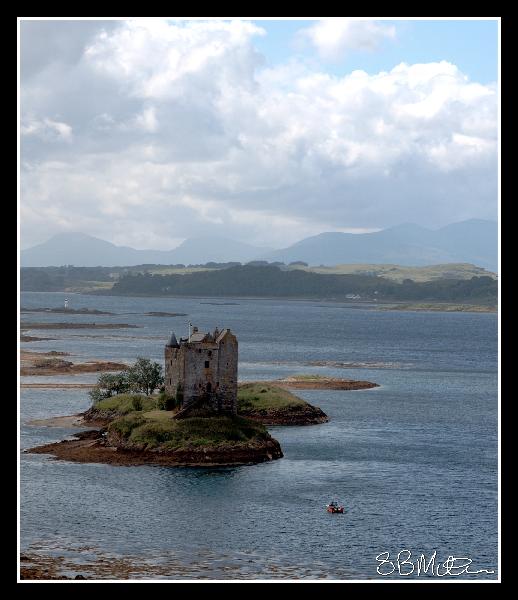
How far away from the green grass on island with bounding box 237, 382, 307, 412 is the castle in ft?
72.3

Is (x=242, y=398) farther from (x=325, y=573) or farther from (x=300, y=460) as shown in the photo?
(x=325, y=573)

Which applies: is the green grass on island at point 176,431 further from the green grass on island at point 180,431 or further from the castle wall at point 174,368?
the castle wall at point 174,368

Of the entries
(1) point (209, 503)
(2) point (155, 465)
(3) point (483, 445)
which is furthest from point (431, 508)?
(3) point (483, 445)

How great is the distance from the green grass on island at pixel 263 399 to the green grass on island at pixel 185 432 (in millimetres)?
21695

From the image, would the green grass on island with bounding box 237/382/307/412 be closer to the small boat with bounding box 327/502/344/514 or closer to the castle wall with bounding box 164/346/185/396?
the castle wall with bounding box 164/346/185/396

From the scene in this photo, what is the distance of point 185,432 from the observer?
308 ft

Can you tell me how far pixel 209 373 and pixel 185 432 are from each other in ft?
19.6

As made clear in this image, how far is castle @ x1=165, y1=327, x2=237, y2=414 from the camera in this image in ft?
316

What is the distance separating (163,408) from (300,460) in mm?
13326

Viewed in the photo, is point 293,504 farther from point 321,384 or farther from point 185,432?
point 321,384

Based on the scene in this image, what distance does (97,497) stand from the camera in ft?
263

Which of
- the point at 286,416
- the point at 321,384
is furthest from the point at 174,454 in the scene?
the point at 321,384
